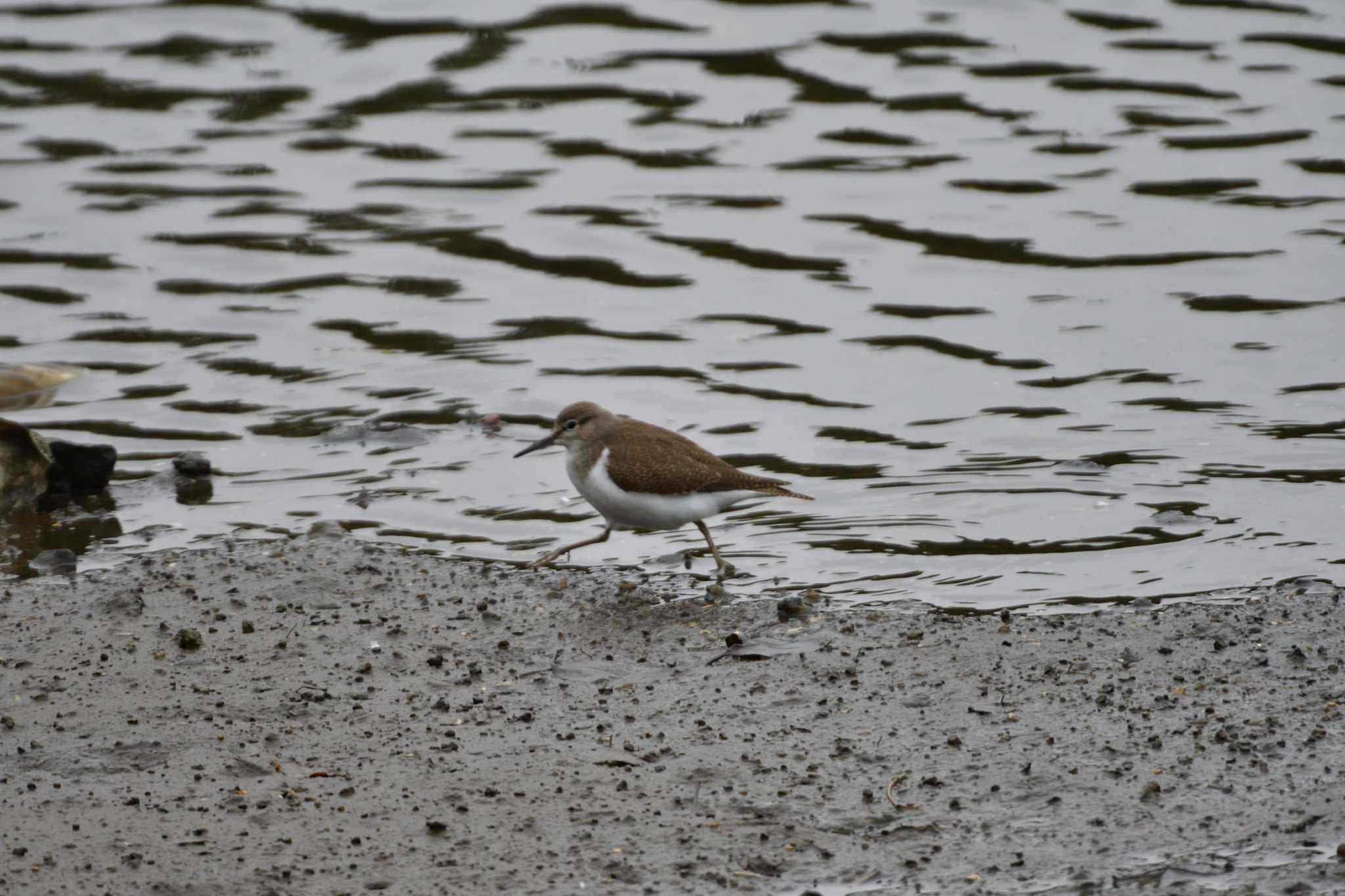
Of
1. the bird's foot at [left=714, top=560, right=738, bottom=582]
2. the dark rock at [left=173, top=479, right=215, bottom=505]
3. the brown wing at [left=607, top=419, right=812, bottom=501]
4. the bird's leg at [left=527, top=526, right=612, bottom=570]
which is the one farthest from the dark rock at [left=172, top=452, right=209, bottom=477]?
the bird's foot at [left=714, top=560, right=738, bottom=582]

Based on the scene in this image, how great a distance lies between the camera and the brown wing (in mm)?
8453

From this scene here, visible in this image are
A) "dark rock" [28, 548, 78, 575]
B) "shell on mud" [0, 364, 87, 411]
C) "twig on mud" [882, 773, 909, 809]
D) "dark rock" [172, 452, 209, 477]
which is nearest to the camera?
"twig on mud" [882, 773, 909, 809]

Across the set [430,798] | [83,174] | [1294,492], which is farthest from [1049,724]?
[83,174]

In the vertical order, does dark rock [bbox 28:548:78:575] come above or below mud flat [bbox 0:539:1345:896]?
below

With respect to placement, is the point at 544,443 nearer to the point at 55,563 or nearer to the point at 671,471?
the point at 671,471

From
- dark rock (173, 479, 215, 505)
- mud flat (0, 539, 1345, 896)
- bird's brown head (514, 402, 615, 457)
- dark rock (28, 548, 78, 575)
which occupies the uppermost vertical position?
bird's brown head (514, 402, 615, 457)

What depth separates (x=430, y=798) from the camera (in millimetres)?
5863

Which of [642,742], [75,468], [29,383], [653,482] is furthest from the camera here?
[29,383]

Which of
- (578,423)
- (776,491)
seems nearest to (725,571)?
(776,491)

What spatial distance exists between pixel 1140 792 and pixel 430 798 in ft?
8.10

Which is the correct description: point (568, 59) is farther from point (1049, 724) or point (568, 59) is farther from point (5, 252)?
point (1049, 724)

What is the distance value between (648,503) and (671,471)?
202mm

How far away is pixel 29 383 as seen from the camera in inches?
440

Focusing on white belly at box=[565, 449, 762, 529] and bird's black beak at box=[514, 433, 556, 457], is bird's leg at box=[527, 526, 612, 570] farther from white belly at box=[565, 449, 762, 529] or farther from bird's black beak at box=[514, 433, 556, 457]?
bird's black beak at box=[514, 433, 556, 457]
